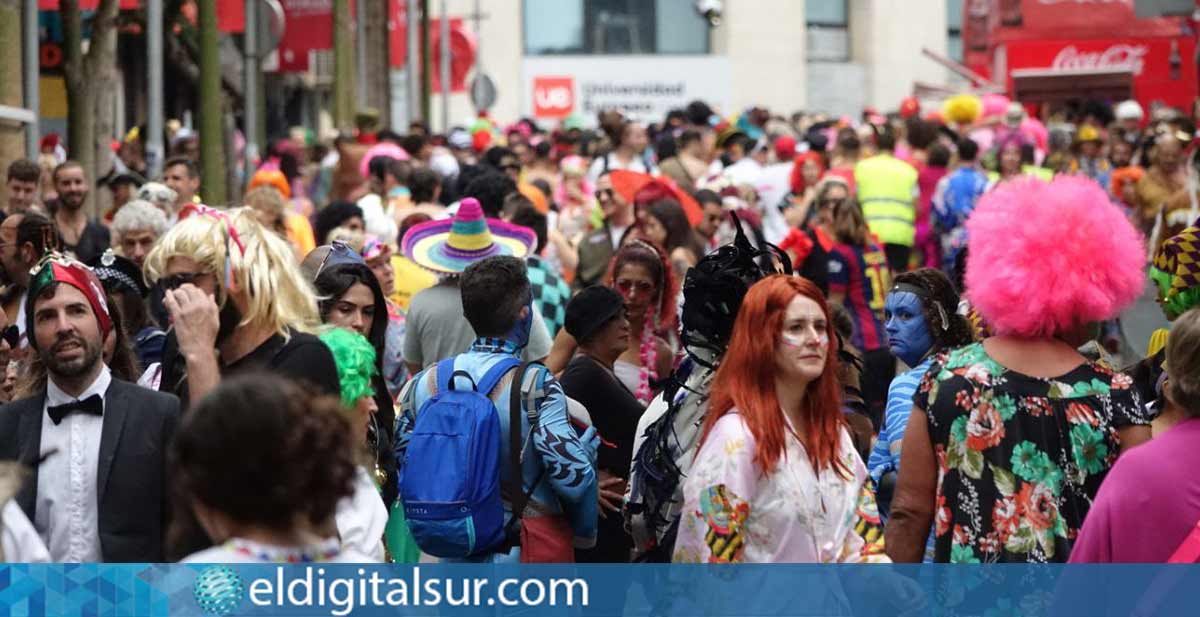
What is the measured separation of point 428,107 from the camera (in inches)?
1625

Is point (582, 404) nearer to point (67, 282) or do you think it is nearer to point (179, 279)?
point (179, 279)

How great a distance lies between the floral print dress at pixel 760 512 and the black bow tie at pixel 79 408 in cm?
151

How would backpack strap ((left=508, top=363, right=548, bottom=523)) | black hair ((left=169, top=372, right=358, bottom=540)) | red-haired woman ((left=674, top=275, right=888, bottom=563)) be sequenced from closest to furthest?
black hair ((left=169, top=372, right=358, bottom=540)), red-haired woman ((left=674, top=275, right=888, bottom=563)), backpack strap ((left=508, top=363, right=548, bottom=523))

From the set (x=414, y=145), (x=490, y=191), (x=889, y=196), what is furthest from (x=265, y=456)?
(x=414, y=145)

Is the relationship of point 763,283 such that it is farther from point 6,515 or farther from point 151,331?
point 151,331

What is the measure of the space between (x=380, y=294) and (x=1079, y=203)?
3.02 m

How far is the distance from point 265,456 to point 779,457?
2.29m

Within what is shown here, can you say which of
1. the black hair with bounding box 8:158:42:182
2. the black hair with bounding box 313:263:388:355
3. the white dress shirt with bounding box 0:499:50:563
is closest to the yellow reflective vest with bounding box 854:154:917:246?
the black hair with bounding box 8:158:42:182

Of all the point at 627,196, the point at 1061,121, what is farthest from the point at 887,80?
the point at 627,196

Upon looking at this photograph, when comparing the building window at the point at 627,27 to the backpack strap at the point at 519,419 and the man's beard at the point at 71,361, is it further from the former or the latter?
the man's beard at the point at 71,361

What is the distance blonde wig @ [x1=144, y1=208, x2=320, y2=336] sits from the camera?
5.71 meters

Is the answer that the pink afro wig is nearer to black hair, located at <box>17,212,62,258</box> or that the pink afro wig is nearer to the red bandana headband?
the red bandana headband

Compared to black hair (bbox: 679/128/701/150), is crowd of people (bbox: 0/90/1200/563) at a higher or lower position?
lower

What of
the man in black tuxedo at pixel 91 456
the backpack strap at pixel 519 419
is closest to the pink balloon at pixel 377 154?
the backpack strap at pixel 519 419
